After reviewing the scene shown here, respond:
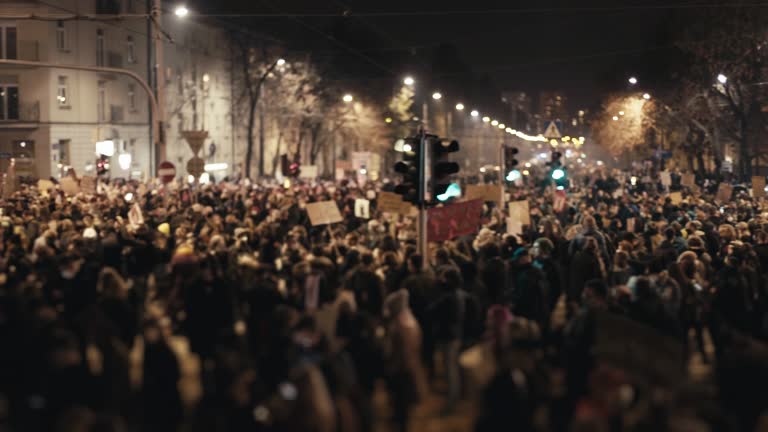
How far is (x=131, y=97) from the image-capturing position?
63.3 meters

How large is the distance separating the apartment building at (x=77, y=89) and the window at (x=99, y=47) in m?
0.05

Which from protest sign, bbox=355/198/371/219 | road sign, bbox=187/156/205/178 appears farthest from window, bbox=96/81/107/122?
protest sign, bbox=355/198/371/219

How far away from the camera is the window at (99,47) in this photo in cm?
5853

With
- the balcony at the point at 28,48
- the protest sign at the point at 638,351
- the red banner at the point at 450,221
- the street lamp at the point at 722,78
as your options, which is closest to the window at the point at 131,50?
the balcony at the point at 28,48

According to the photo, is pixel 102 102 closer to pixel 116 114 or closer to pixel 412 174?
pixel 116 114

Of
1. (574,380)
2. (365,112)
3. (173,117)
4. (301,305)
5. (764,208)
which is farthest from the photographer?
(365,112)

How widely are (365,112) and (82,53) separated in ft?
125

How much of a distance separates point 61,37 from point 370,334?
156 ft

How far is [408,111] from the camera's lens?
338ft

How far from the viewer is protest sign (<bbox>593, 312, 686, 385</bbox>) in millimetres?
9641

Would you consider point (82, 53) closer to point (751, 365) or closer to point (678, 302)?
point (678, 302)

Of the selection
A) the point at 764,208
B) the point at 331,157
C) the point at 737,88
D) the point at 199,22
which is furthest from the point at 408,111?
the point at 764,208

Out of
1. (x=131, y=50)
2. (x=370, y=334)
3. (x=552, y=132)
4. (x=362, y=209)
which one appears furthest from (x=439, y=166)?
(x=131, y=50)

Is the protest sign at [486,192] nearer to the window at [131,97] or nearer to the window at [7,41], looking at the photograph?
the window at [7,41]
